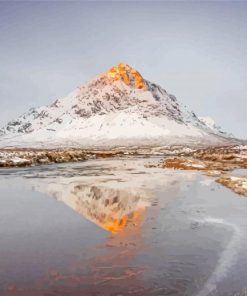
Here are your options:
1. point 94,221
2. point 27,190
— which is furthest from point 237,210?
point 27,190

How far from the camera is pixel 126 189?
26438 mm

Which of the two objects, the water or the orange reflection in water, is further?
the orange reflection in water

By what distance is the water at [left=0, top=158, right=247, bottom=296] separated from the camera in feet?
28.1

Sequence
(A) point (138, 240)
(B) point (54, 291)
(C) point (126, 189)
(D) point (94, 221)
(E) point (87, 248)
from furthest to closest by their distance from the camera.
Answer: (C) point (126, 189)
(D) point (94, 221)
(A) point (138, 240)
(E) point (87, 248)
(B) point (54, 291)

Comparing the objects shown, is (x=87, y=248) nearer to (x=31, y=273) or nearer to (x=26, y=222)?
(x=31, y=273)

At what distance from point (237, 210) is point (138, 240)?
24.8 feet

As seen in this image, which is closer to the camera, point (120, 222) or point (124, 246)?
point (124, 246)

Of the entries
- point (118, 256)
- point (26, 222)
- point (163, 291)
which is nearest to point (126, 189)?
point (26, 222)

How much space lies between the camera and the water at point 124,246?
28.1ft

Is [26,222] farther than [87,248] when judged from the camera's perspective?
Yes

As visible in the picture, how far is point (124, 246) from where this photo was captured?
11.6 meters

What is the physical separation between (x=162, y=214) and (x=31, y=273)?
8923 mm

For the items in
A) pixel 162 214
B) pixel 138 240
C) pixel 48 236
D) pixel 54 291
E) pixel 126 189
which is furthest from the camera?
pixel 126 189

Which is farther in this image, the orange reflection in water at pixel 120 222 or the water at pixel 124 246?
the orange reflection in water at pixel 120 222
